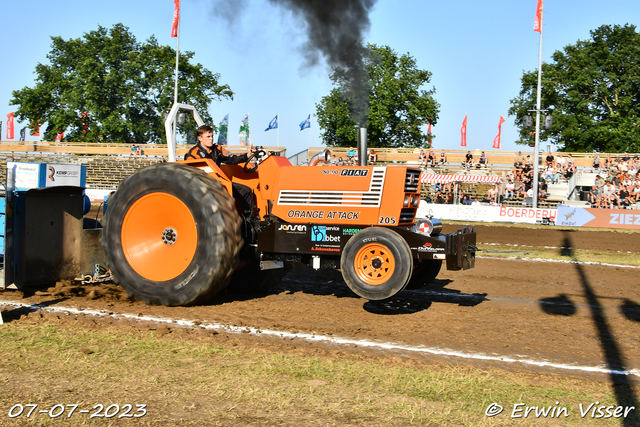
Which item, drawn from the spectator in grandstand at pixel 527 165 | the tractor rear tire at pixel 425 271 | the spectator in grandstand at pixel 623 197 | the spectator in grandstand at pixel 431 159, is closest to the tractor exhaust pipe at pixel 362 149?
the tractor rear tire at pixel 425 271

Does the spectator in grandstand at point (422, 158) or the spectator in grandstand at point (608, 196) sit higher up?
the spectator in grandstand at point (422, 158)

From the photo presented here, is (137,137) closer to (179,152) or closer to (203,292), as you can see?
(179,152)

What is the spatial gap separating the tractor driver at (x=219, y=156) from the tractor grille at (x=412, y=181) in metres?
1.80

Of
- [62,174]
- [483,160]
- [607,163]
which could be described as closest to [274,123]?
[483,160]

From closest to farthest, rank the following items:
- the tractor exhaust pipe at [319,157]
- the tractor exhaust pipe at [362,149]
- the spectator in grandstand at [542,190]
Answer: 1. the tractor exhaust pipe at [362,149]
2. the tractor exhaust pipe at [319,157]
3. the spectator in grandstand at [542,190]

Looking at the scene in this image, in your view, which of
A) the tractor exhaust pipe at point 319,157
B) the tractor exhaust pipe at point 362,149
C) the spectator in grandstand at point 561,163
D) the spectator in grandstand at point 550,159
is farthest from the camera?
the spectator in grandstand at point 550,159

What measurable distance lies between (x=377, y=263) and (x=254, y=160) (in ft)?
7.04

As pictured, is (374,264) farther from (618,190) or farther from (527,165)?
(527,165)

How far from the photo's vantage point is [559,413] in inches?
148

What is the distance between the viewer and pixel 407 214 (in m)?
6.49

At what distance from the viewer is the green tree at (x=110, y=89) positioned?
48.1 meters

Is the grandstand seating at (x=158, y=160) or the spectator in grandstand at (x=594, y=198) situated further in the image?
the grandstand seating at (x=158, y=160)

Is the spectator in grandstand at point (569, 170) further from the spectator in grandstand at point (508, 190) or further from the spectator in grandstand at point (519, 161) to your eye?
the spectator in grandstand at point (508, 190)

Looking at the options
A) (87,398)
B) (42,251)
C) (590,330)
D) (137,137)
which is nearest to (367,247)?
(590,330)
